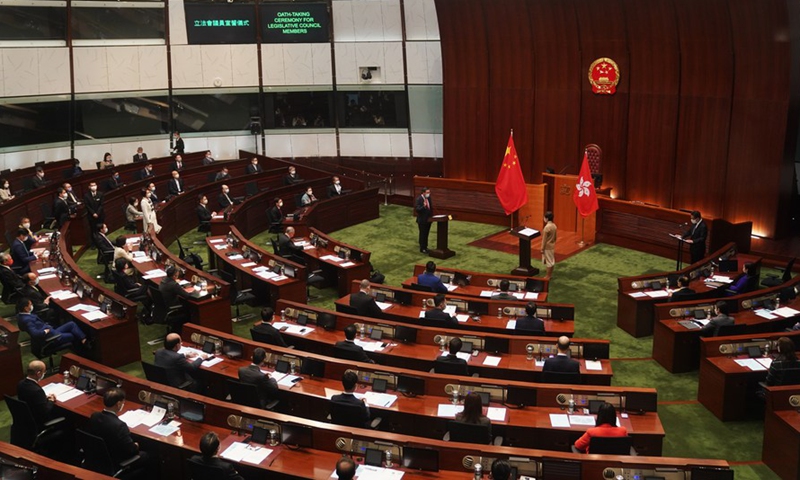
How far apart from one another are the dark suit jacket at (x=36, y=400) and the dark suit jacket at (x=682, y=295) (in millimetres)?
8226

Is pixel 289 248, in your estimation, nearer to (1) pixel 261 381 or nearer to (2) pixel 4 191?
(1) pixel 261 381

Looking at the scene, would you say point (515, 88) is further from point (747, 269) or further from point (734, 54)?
point (747, 269)

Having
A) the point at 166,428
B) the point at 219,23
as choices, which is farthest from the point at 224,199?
the point at 166,428

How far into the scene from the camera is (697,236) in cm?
1364

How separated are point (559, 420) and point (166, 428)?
3813 millimetres

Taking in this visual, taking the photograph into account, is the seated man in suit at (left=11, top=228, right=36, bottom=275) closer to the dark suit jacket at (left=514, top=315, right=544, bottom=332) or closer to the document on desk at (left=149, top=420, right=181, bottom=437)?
the document on desk at (left=149, top=420, right=181, bottom=437)

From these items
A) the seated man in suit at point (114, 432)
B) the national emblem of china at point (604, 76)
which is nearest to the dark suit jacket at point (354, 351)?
the seated man in suit at point (114, 432)

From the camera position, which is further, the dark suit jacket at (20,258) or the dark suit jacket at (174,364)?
the dark suit jacket at (20,258)

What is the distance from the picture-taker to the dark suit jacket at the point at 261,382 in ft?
27.0

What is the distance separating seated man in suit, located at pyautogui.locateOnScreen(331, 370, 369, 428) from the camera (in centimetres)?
758

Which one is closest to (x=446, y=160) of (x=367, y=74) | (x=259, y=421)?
(x=367, y=74)

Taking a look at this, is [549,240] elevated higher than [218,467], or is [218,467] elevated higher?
[549,240]

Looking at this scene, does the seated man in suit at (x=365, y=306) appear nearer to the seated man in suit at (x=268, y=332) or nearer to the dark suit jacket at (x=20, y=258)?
the seated man in suit at (x=268, y=332)

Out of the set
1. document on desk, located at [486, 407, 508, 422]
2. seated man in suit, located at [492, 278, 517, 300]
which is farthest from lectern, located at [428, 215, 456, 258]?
document on desk, located at [486, 407, 508, 422]
